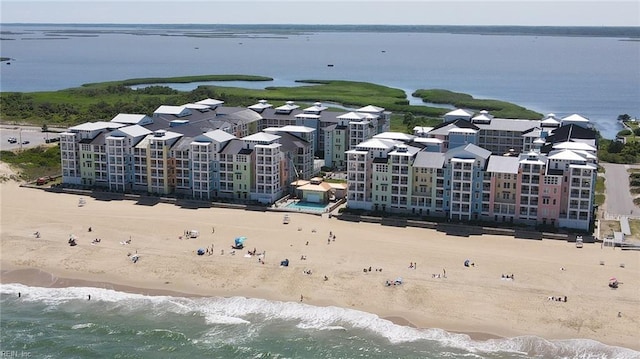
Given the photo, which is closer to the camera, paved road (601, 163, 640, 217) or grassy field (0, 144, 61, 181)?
paved road (601, 163, 640, 217)

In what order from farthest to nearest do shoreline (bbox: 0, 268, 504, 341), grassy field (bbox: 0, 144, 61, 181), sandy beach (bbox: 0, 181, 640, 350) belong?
grassy field (bbox: 0, 144, 61, 181), shoreline (bbox: 0, 268, 504, 341), sandy beach (bbox: 0, 181, 640, 350)

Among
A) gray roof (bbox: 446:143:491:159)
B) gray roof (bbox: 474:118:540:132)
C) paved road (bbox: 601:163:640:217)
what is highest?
gray roof (bbox: 446:143:491:159)

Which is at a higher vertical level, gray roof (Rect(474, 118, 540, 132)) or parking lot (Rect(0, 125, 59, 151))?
gray roof (Rect(474, 118, 540, 132))

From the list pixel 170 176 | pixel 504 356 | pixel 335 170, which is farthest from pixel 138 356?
pixel 335 170

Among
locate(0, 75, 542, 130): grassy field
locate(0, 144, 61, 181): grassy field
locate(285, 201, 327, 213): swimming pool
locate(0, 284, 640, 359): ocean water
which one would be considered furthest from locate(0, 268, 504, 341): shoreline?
locate(0, 75, 542, 130): grassy field

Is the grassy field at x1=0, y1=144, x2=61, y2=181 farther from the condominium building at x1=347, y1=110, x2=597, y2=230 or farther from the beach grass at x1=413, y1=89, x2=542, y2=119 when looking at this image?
the beach grass at x1=413, y1=89, x2=542, y2=119

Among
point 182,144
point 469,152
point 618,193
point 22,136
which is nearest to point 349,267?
point 469,152

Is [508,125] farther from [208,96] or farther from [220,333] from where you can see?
[208,96]
